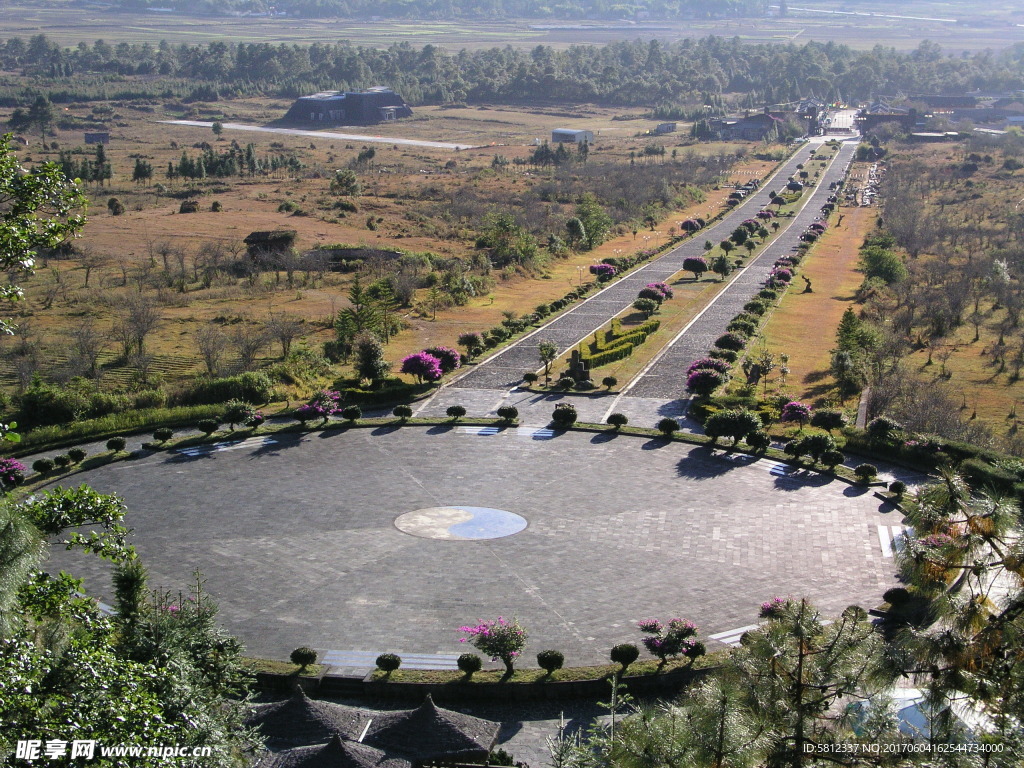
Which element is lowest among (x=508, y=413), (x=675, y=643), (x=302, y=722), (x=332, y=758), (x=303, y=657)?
(x=303, y=657)

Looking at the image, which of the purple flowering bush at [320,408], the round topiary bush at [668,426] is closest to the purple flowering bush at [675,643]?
the round topiary bush at [668,426]

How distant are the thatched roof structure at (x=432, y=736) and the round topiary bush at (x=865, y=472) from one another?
2249 cm

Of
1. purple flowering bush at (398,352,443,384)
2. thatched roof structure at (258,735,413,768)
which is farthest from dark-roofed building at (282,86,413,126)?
thatched roof structure at (258,735,413,768)

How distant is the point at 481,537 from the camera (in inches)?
1375

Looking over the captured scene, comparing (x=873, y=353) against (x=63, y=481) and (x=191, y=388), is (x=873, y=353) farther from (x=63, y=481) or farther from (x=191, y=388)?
(x=63, y=481)

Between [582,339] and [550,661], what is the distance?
121 feet

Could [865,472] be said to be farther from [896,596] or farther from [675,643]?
[675,643]

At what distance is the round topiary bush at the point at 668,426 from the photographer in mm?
44562

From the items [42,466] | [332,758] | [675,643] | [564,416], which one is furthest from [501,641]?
[42,466]

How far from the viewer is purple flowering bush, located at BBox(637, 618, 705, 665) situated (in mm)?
26703

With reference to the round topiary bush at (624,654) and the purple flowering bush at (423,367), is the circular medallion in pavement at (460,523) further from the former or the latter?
the purple flowering bush at (423,367)

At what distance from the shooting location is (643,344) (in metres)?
61.6

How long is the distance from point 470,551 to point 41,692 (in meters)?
22.2

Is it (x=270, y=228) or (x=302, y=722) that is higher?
(x=270, y=228)
